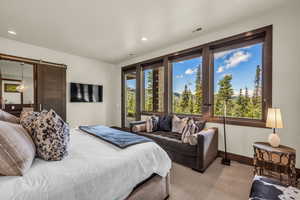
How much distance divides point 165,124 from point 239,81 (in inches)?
75.5

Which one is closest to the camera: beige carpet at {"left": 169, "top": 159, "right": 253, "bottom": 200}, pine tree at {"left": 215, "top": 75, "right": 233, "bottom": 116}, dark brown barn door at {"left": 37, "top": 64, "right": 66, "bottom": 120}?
beige carpet at {"left": 169, "top": 159, "right": 253, "bottom": 200}

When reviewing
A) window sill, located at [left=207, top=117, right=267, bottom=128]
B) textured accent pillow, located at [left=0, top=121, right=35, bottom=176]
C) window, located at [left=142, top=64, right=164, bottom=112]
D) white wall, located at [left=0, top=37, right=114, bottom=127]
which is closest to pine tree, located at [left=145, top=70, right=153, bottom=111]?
window, located at [left=142, top=64, right=164, bottom=112]

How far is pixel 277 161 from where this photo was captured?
71.2 inches

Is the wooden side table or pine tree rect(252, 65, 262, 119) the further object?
pine tree rect(252, 65, 262, 119)

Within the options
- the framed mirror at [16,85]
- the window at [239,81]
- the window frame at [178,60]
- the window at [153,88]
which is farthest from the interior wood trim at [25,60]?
the window at [239,81]

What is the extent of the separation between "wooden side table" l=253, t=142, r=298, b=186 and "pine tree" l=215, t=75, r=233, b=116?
105cm

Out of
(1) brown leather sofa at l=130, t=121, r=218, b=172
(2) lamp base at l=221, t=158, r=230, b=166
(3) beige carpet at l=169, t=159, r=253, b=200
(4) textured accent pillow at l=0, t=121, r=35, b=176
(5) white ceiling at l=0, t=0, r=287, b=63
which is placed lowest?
(3) beige carpet at l=169, t=159, r=253, b=200

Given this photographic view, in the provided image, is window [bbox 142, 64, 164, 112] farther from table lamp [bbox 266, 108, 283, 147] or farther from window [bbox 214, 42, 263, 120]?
table lamp [bbox 266, 108, 283, 147]

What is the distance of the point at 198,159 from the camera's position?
2.23 metres

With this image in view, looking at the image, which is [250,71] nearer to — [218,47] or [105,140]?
[218,47]

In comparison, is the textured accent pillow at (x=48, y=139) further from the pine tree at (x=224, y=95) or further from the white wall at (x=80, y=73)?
the white wall at (x=80, y=73)

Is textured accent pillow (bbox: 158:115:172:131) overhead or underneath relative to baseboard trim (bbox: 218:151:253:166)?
overhead

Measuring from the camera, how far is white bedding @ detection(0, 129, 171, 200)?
2.50 ft

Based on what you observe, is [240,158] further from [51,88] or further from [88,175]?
[51,88]
